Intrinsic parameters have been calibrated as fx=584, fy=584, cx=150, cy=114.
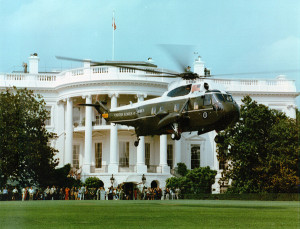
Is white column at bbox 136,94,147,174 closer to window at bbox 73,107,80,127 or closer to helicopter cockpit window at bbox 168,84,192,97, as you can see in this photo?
window at bbox 73,107,80,127

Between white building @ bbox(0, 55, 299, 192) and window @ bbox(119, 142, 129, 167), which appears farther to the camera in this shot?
window @ bbox(119, 142, 129, 167)

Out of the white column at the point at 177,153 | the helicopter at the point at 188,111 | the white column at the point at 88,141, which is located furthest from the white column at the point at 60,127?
the helicopter at the point at 188,111

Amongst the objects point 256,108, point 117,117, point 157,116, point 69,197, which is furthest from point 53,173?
point 157,116

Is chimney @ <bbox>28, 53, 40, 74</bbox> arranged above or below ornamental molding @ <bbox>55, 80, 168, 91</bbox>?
above

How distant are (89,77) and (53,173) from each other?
13.3m

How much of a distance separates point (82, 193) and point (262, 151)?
17036 millimetres

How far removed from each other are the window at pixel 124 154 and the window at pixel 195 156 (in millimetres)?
8378

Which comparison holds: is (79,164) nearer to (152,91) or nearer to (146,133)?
(152,91)

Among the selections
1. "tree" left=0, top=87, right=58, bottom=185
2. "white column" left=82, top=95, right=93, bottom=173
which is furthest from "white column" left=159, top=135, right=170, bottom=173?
"tree" left=0, top=87, right=58, bottom=185

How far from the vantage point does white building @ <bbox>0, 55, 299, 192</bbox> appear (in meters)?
62.7

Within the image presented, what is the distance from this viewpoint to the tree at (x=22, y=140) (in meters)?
49.9

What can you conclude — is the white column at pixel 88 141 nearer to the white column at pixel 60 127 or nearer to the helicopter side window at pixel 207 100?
the white column at pixel 60 127

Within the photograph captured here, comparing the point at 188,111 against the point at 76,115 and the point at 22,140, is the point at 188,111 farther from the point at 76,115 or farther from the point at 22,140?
the point at 76,115

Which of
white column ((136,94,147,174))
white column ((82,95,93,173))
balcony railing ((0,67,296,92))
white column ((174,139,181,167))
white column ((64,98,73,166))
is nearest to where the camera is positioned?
white column ((136,94,147,174))
